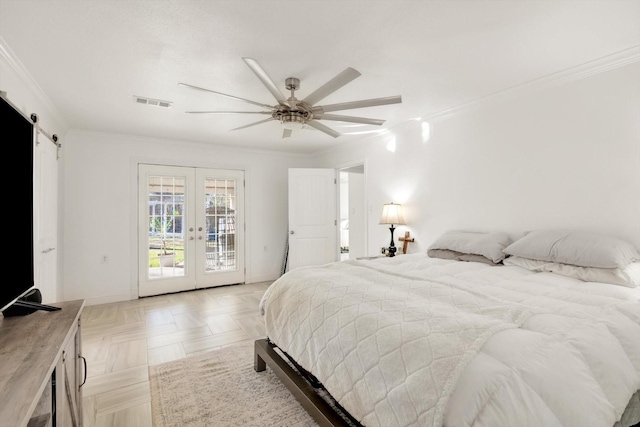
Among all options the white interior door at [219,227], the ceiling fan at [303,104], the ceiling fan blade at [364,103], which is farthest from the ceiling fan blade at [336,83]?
the white interior door at [219,227]

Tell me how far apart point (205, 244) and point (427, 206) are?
11.5 ft

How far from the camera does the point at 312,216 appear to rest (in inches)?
206

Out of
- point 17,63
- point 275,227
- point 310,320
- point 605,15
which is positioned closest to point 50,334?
point 310,320

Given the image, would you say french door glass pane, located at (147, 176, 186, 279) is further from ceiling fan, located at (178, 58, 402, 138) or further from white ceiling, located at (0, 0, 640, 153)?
ceiling fan, located at (178, 58, 402, 138)

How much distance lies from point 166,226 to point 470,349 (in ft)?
15.5

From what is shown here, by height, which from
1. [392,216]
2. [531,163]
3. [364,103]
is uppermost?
[364,103]

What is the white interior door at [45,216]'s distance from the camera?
276 cm

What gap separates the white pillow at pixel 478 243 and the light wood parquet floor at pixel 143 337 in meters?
2.10

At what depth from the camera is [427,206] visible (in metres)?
3.74

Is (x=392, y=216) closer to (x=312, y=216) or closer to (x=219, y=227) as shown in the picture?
(x=312, y=216)

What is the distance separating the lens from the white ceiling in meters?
1.73

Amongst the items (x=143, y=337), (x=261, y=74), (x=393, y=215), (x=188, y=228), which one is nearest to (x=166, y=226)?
(x=188, y=228)

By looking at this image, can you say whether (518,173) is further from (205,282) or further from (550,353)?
(205,282)

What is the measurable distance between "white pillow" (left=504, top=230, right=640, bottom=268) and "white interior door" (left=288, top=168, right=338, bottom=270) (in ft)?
10.0
